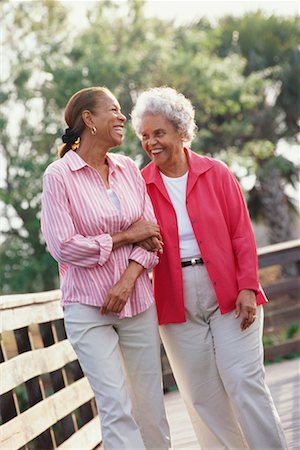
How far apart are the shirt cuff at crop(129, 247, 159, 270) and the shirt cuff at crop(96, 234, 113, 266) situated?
144 millimetres

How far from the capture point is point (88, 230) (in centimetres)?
430

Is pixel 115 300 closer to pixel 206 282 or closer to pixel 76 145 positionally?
pixel 206 282

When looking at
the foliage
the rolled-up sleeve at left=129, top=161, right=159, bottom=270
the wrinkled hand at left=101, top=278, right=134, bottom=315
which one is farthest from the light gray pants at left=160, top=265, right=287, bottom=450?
the foliage

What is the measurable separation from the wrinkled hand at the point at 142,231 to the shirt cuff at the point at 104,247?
121mm

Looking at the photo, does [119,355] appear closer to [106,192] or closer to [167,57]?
[106,192]

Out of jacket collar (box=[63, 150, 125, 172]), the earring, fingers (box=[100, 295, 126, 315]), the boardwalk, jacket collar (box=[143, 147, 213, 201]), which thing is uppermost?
the earring

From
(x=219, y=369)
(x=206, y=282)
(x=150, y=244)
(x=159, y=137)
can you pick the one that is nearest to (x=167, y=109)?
(x=159, y=137)

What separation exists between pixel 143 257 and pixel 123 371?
Answer: 0.45m

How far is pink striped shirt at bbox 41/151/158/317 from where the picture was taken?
4219mm

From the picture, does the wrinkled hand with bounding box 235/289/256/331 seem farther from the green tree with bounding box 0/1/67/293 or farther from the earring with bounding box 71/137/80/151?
the green tree with bounding box 0/1/67/293

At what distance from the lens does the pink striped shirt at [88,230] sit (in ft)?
13.8

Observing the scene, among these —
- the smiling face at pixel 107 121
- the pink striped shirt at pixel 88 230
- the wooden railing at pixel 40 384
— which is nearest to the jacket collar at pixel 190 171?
the pink striped shirt at pixel 88 230

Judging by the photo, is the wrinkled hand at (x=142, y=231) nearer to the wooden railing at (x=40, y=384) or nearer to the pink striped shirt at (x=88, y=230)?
the pink striped shirt at (x=88, y=230)

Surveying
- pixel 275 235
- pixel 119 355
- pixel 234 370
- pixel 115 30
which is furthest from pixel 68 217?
pixel 275 235
